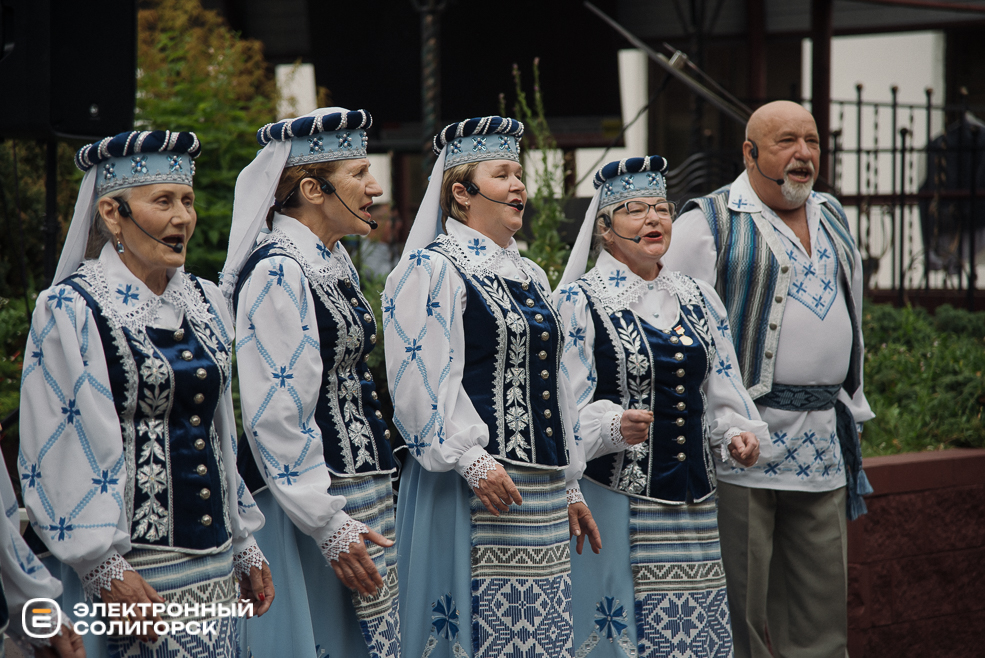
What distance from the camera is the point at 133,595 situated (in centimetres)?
228

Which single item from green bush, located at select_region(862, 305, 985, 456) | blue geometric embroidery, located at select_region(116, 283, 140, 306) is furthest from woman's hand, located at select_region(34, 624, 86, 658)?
green bush, located at select_region(862, 305, 985, 456)

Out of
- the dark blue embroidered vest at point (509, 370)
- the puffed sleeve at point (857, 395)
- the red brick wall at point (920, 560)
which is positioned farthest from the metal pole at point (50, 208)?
the red brick wall at point (920, 560)

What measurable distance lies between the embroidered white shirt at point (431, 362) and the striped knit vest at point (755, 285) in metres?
1.16

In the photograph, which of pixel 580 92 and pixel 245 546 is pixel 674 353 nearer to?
pixel 245 546

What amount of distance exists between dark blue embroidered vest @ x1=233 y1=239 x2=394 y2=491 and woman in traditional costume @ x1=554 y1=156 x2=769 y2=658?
2.37 feet

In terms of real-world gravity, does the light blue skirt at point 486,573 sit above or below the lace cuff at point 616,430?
below

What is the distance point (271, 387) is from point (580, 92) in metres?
7.76

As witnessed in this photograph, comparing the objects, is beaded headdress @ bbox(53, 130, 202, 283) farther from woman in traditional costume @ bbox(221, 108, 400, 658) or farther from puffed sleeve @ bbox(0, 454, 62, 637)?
puffed sleeve @ bbox(0, 454, 62, 637)

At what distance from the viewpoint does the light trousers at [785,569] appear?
150 inches

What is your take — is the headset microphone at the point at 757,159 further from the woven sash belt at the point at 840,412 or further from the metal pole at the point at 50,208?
the metal pole at the point at 50,208

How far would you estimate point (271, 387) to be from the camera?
268 centimetres

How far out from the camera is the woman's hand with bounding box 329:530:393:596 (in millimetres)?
2672

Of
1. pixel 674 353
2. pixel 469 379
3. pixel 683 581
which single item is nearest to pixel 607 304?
pixel 674 353

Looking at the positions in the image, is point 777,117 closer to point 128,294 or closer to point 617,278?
point 617,278
